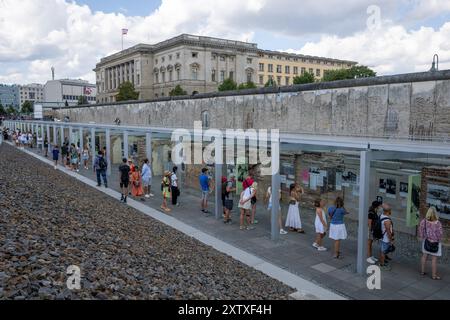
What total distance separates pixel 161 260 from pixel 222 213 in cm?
542

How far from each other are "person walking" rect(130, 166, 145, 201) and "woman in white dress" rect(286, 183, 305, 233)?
21.2 ft

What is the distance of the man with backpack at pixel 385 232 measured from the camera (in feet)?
26.5

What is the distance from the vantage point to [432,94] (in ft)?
34.7

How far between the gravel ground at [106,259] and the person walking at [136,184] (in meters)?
3.10

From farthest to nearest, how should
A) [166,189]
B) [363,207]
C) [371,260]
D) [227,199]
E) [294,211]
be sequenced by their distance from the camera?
[166,189] → [227,199] → [294,211] → [371,260] → [363,207]

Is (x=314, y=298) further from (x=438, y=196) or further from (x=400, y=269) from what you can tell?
(x=438, y=196)

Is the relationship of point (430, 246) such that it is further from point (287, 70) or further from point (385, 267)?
point (287, 70)

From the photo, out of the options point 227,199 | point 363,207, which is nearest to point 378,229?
point 363,207

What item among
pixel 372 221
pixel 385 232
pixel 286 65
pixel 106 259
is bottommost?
pixel 106 259

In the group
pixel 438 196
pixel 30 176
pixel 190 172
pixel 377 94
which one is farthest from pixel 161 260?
pixel 30 176

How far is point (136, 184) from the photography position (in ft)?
49.4

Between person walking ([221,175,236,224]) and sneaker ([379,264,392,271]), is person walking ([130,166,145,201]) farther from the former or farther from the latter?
sneaker ([379,264,392,271])

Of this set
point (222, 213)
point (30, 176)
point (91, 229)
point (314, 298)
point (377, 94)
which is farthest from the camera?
point (30, 176)

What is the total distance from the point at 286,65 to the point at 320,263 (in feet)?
330
